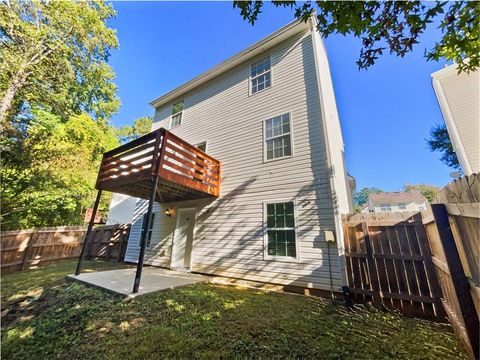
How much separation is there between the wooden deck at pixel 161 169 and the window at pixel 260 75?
349 centimetres

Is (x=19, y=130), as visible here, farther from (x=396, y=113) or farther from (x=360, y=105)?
(x=396, y=113)

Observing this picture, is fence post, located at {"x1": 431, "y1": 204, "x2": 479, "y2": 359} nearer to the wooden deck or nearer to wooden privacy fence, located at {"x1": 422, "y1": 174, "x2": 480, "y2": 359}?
wooden privacy fence, located at {"x1": 422, "y1": 174, "x2": 480, "y2": 359}

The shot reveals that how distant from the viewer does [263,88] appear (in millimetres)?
7688

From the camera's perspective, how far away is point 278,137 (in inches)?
265

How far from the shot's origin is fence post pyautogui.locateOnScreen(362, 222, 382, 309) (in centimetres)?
414

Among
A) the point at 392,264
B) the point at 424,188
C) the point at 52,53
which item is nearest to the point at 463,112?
the point at 392,264

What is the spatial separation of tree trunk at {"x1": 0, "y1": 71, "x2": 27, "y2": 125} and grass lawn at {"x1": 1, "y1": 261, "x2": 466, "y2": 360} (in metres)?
9.45

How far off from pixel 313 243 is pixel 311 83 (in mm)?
5090

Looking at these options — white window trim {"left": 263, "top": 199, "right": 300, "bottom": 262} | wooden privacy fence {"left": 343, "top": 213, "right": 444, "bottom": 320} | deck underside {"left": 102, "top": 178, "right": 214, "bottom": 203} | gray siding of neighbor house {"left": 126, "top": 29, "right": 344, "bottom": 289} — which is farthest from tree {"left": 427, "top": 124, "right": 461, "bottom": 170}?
deck underside {"left": 102, "top": 178, "right": 214, "bottom": 203}

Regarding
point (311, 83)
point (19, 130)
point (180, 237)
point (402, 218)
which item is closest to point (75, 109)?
point (19, 130)

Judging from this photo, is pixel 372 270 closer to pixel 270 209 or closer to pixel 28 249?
pixel 270 209

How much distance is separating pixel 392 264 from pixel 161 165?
236 inches

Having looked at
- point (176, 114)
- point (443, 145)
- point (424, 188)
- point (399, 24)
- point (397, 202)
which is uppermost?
point (424, 188)

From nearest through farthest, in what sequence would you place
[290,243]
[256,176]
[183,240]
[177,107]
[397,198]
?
[290,243], [256,176], [183,240], [177,107], [397,198]
